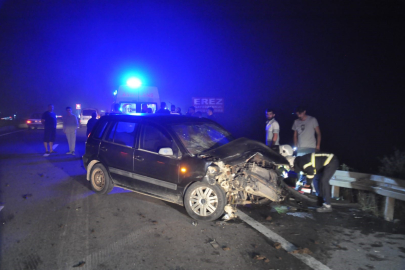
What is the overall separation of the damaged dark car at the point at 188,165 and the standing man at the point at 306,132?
5.26ft

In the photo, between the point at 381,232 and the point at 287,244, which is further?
the point at 381,232

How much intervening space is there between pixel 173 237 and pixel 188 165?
1200 mm

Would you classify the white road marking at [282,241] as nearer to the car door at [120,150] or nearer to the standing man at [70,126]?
the car door at [120,150]

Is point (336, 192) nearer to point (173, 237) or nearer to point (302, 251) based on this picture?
point (302, 251)

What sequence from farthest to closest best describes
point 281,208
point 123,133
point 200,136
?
point 123,133
point 200,136
point 281,208

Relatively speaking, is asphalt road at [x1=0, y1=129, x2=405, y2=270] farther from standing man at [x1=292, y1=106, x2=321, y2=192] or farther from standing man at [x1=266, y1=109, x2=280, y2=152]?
standing man at [x1=266, y1=109, x2=280, y2=152]

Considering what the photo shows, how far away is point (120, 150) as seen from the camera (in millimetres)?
5762

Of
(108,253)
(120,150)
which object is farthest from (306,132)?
(108,253)

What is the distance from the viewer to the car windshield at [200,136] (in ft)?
16.9

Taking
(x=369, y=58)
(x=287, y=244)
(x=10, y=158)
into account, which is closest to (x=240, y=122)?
(x=369, y=58)

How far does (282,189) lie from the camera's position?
16.8ft

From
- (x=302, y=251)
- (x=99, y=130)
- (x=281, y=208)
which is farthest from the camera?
(x=99, y=130)

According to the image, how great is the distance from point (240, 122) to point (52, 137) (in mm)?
14267

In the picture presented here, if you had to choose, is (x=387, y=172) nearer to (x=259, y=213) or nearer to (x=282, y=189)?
(x=282, y=189)
